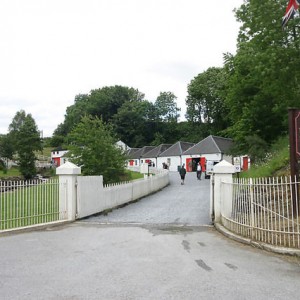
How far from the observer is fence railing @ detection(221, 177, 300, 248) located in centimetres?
822

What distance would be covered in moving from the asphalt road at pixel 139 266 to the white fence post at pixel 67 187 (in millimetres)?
1382

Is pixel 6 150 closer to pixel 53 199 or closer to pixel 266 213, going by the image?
pixel 53 199

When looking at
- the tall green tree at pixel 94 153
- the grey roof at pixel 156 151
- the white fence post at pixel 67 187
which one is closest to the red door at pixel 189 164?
the grey roof at pixel 156 151

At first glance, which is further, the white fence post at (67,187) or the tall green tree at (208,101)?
the tall green tree at (208,101)

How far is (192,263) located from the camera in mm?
7293

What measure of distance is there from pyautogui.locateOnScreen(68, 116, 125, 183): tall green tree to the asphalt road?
15.6m

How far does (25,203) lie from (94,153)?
52.7 ft

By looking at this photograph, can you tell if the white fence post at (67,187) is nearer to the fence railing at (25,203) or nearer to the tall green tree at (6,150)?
the fence railing at (25,203)

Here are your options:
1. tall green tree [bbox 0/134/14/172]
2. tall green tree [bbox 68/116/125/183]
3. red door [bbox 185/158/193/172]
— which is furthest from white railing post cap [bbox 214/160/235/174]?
tall green tree [bbox 0/134/14/172]

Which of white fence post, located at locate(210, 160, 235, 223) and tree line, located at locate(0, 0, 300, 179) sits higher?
tree line, located at locate(0, 0, 300, 179)

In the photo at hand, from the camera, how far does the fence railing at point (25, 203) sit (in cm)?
1104

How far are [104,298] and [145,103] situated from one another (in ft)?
315

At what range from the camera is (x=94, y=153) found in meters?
27.3

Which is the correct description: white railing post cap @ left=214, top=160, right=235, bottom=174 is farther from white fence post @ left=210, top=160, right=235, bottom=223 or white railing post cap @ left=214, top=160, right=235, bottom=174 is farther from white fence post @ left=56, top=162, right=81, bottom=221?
white fence post @ left=56, top=162, right=81, bottom=221
